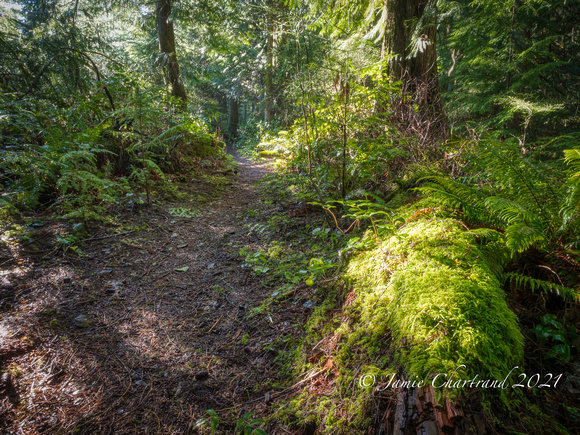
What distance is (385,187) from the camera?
147 inches

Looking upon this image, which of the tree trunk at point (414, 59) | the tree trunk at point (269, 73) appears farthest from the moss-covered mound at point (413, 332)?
the tree trunk at point (269, 73)

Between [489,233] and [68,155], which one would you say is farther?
[68,155]

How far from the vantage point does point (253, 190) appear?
7016mm

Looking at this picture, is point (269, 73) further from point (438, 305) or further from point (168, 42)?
point (438, 305)

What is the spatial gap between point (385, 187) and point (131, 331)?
11.3ft

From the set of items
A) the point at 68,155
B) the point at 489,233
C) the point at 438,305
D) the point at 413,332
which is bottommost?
the point at 413,332

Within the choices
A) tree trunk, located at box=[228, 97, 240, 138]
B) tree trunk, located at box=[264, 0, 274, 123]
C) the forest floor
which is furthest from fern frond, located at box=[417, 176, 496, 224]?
tree trunk, located at box=[228, 97, 240, 138]

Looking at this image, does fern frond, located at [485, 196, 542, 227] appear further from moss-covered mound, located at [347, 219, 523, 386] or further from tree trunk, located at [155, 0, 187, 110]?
tree trunk, located at [155, 0, 187, 110]

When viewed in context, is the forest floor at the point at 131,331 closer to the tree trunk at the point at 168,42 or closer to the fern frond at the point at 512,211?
the fern frond at the point at 512,211

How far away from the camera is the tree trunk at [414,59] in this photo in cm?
471

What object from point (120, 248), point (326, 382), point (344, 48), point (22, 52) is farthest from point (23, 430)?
point (344, 48)

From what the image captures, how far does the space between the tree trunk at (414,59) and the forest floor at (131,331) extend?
364 centimetres

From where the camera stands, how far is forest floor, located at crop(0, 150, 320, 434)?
70.6 inches

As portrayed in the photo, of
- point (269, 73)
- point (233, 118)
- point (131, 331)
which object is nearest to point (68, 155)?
point (131, 331)
